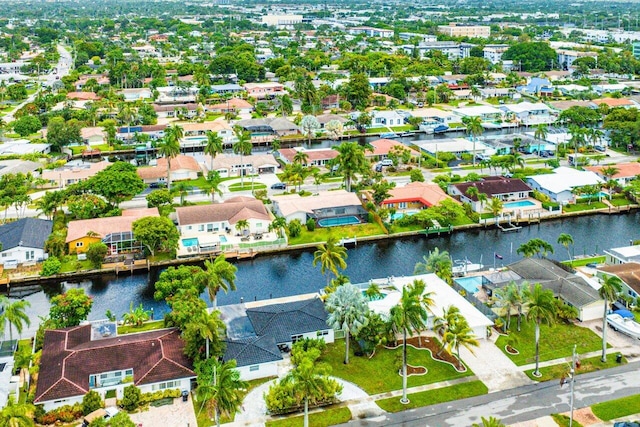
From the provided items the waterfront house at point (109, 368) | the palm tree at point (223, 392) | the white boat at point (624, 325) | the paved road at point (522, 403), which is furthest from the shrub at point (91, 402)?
the white boat at point (624, 325)

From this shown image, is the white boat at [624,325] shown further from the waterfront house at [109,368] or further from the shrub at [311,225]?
the shrub at [311,225]

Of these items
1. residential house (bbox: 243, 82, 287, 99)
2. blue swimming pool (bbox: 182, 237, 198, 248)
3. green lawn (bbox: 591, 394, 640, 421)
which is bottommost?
blue swimming pool (bbox: 182, 237, 198, 248)

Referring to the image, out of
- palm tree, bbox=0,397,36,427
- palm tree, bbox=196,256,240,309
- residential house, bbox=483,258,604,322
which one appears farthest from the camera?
residential house, bbox=483,258,604,322

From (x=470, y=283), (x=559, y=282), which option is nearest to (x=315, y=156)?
(x=470, y=283)

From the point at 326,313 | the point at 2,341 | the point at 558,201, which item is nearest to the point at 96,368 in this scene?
the point at 2,341

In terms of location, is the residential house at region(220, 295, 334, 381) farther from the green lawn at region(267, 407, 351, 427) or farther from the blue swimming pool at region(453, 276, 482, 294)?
the blue swimming pool at region(453, 276, 482, 294)

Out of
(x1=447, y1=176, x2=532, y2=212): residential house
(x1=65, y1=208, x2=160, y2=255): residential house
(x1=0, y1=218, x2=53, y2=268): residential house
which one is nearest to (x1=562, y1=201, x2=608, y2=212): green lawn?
(x1=447, y1=176, x2=532, y2=212): residential house

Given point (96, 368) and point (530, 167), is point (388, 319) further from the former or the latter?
point (530, 167)
